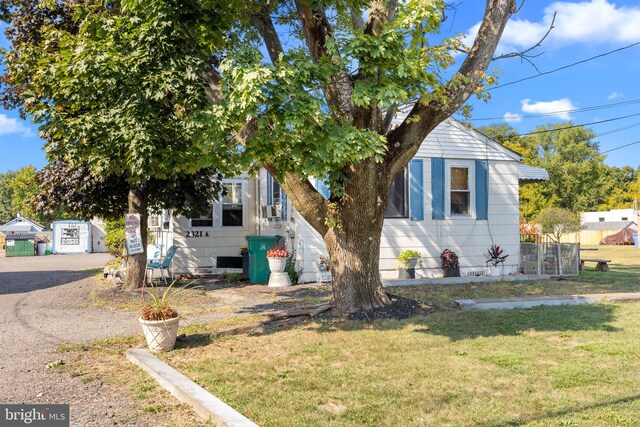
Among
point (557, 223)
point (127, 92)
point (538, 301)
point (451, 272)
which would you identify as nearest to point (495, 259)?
point (451, 272)

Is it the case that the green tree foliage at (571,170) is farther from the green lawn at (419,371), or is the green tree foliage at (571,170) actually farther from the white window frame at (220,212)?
the green lawn at (419,371)

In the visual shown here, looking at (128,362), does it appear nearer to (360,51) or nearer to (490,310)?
(360,51)

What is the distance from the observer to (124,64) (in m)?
6.00

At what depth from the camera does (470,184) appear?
533 inches

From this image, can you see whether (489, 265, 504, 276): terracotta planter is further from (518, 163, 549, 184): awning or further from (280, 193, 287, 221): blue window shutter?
(280, 193, 287, 221): blue window shutter

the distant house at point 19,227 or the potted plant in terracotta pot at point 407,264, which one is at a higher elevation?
the distant house at point 19,227

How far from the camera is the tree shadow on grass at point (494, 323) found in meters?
6.71

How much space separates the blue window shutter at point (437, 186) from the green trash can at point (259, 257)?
416 centimetres

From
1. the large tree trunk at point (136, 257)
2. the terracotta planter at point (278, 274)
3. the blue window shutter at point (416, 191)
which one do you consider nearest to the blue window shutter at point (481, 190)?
the blue window shutter at point (416, 191)

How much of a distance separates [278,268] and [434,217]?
14.2 feet

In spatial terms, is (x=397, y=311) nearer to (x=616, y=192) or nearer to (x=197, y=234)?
(x=197, y=234)

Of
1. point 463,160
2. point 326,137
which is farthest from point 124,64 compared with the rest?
point 463,160

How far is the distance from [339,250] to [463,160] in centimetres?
723

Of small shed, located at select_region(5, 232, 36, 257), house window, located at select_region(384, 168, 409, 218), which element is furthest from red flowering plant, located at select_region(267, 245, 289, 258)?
small shed, located at select_region(5, 232, 36, 257)
